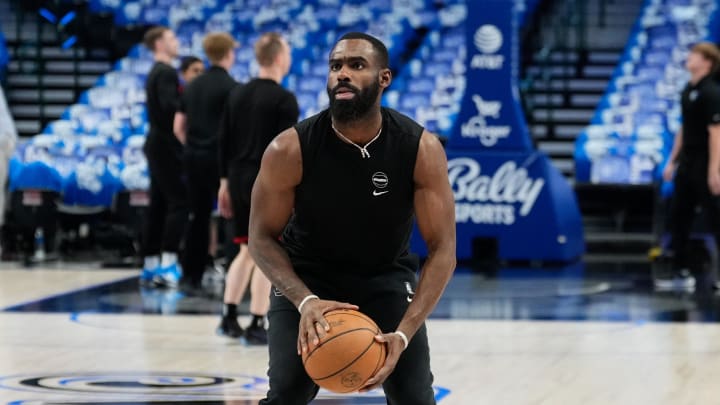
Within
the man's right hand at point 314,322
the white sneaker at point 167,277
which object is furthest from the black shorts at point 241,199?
the man's right hand at point 314,322

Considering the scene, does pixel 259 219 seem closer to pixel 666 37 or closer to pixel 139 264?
pixel 139 264

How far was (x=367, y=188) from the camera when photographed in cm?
397

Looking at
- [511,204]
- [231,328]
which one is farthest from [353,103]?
[511,204]

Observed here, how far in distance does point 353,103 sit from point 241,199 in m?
3.24

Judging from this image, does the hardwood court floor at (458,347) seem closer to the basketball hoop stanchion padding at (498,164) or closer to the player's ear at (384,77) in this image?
the basketball hoop stanchion padding at (498,164)

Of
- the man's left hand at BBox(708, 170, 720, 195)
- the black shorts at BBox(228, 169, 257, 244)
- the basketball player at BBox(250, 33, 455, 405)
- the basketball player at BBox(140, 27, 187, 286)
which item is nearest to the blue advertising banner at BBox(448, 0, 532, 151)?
the man's left hand at BBox(708, 170, 720, 195)

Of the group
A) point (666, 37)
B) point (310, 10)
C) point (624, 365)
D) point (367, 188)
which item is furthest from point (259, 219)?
point (310, 10)

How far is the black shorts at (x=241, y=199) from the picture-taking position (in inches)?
276

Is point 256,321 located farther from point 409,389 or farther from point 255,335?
point 409,389

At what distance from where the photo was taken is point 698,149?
9.47 metres

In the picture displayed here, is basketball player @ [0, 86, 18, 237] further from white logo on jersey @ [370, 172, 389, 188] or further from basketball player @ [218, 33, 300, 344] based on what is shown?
white logo on jersey @ [370, 172, 389, 188]

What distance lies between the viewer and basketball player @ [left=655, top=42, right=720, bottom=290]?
9.26 metres

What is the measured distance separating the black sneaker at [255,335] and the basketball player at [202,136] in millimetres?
2186

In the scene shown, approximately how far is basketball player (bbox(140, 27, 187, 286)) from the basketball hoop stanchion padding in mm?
2357
